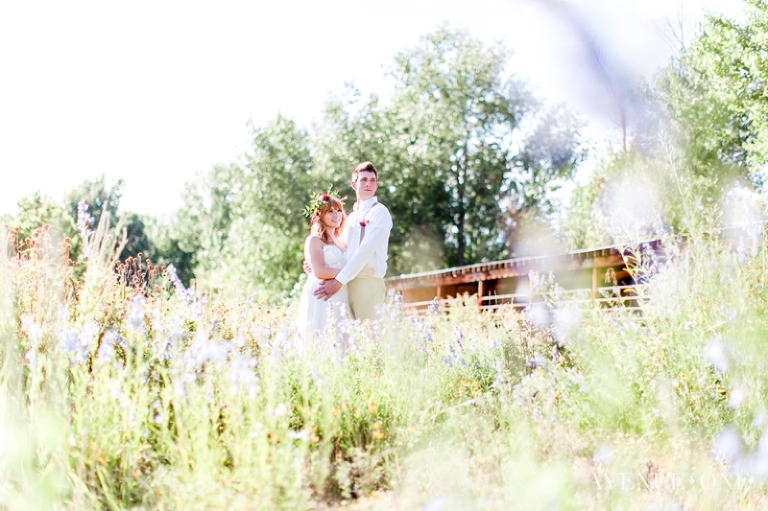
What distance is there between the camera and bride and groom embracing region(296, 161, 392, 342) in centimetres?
546

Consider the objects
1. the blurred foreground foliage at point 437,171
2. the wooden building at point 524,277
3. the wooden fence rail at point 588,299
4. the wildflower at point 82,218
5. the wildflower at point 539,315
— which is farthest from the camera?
the blurred foreground foliage at point 437,171

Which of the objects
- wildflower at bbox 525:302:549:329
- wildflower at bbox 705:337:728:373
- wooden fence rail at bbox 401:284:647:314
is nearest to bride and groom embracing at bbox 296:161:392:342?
wooden fence rail at bbox 401:284:647:314

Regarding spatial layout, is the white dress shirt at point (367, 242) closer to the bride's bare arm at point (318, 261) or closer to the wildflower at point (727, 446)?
the bride's bare arm at point (318, 261)

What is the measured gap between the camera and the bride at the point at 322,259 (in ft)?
18.3

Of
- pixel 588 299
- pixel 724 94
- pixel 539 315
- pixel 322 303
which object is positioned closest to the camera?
pixel 588 299

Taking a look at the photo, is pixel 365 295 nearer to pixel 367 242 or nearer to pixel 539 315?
pixel 367 242

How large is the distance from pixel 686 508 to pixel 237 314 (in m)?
A: 3.33

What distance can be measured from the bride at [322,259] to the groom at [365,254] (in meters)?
0.09

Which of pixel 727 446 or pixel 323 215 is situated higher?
pixel 323 215

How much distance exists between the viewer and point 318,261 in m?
5.63

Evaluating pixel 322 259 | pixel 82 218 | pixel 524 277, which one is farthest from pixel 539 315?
pixel 524 277

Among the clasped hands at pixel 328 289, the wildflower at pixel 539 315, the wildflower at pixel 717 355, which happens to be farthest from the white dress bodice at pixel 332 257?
the wildflower at pixel 717 355

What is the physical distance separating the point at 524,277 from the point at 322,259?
1543 cm

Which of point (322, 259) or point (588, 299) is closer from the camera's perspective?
point (588, 299)
